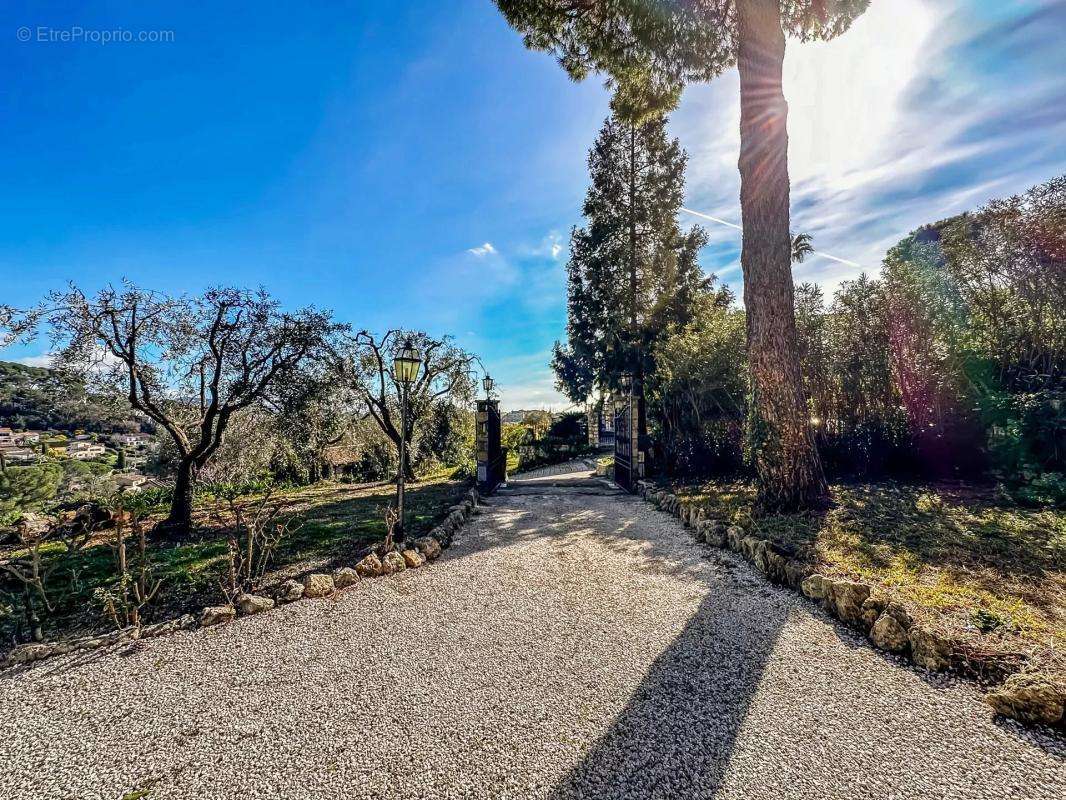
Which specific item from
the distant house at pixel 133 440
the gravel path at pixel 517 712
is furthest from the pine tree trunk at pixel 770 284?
the distant house at pixel 133 440

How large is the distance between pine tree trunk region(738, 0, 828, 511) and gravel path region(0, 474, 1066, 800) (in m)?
2.57

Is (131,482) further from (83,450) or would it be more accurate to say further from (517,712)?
(517,712)

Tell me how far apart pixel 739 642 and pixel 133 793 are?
3.51 metres

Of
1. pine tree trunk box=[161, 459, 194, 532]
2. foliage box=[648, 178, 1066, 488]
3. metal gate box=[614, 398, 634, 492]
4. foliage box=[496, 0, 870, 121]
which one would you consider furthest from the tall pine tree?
pine tree trunk box=[161, 459, 194, 532]

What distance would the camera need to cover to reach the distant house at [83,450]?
328 inches

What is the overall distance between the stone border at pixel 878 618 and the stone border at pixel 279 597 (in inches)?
142

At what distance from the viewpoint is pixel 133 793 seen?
179cm

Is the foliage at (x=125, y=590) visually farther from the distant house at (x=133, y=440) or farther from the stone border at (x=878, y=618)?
the distant house at (x=133, y=440)

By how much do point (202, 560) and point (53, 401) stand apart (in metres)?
3.56

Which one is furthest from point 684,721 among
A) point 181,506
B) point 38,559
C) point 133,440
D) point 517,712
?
point 133,440

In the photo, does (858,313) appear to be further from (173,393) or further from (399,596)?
(173,393)

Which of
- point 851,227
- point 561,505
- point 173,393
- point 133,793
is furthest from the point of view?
point 851,227

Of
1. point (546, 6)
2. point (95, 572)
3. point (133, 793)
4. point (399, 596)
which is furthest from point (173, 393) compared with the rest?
point (546, 6)

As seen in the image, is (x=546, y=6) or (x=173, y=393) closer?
(x=173, y=393)
